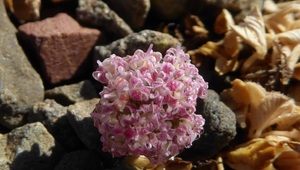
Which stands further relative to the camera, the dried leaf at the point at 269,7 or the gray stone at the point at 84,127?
the dried leaf at the point at 269,7

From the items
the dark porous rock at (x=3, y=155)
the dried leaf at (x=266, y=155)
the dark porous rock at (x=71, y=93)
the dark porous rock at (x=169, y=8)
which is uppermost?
the dark porous rock at (x=169, y=8)

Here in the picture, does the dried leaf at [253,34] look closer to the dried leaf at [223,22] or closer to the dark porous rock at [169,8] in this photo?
the dried leaf at [223,22]

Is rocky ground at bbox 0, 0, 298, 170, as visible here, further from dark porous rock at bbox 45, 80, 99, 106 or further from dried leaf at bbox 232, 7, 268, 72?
dried leaf at bbox 232, 7, 268, 72

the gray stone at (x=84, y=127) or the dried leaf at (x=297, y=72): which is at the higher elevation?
the dried leaf at (x=297, y=72)

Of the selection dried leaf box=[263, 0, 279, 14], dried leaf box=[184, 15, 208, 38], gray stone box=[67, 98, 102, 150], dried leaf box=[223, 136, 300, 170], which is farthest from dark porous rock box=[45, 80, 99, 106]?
dried leaf box=[263, 0, 279, 14]

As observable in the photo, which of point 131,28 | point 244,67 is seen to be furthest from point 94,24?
point 244,67

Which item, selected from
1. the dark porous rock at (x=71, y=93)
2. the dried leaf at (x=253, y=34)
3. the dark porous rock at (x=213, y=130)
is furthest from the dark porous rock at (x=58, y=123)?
the dried leaf at (x=253, y=34)

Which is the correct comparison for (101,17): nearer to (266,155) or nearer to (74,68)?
(74,68)
